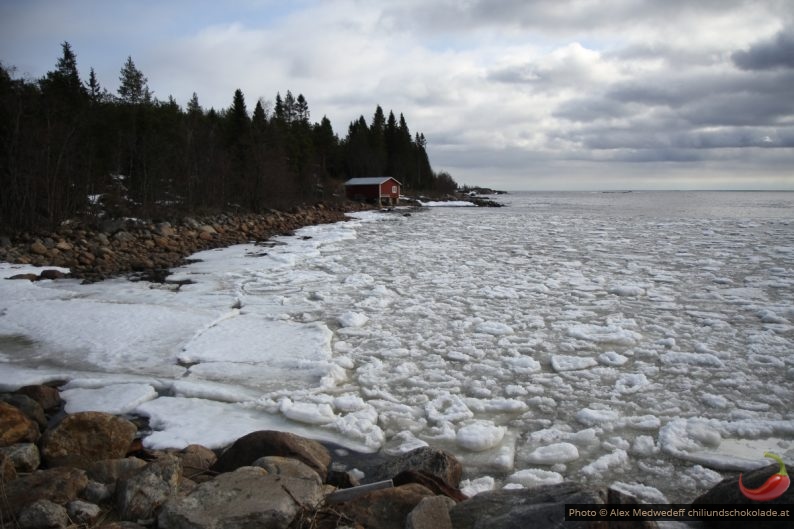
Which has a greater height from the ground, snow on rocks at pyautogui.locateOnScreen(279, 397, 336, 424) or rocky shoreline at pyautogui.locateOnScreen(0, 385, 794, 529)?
rocky shoreline at pyautogui.locateOnScreen(0, 385, 794, 529)

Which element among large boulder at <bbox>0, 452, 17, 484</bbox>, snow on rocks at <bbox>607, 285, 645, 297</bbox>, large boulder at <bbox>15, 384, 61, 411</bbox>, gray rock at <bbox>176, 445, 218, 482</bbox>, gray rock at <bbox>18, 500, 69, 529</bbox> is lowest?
gray rock at <bbox>176, 445, 218, 482</bbox>

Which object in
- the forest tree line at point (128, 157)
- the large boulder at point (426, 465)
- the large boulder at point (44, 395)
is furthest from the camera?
the forest tree line at point (128, 157)

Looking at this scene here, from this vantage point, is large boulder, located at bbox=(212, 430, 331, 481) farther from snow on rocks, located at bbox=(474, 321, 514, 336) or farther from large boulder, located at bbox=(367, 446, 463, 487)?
snow on rocks, located at bbox=(474, 321, 514, 336)

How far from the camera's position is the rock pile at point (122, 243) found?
495 inches

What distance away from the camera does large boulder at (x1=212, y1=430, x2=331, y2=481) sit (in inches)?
138

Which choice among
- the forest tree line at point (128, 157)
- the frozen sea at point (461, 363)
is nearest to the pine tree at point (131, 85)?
the forest tree line at point (128, 157)

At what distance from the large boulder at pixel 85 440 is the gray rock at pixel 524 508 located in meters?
2.67

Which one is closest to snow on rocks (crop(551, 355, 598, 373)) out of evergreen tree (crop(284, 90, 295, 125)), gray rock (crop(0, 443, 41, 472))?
gray rock (crop(0, 443, 41, 472))

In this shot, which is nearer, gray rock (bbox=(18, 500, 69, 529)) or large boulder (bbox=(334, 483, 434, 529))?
gray rock (bbox=(18, 500, 69, 529))

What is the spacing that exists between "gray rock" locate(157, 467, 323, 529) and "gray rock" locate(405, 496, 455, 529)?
0.56 m

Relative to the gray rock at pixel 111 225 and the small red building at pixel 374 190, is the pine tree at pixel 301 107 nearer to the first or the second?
the small red building at pixel 374 190

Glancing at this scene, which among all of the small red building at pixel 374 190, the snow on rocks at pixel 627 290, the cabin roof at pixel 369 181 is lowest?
the snow on rocks at pixel 627 290

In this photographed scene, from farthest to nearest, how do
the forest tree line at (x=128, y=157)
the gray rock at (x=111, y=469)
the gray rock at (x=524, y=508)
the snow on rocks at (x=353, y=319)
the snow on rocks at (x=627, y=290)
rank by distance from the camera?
the forest tree line at (x=128, y=157) → the snow on rocks at (x=627, y=290) → the snow on rocks at (x=353, y=319) → the gray rock at (x=111, y=469) → the gray rock at (x=524, y=508)

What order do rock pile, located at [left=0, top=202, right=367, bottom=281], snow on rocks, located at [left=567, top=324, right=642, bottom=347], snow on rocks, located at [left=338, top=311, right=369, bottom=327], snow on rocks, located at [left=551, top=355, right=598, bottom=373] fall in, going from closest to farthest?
1. snow on rocks, located at [left=551, top=355, right=598, bottom=373]
2. snow on rocks, located at [left=567, top=324, right=642, bottom=347]
3. snow on rocks, located at [left=338, top=311, right=369, bottom=327]
4. rock pile, located at [left=0, top=202, right=367, bottom=281]
